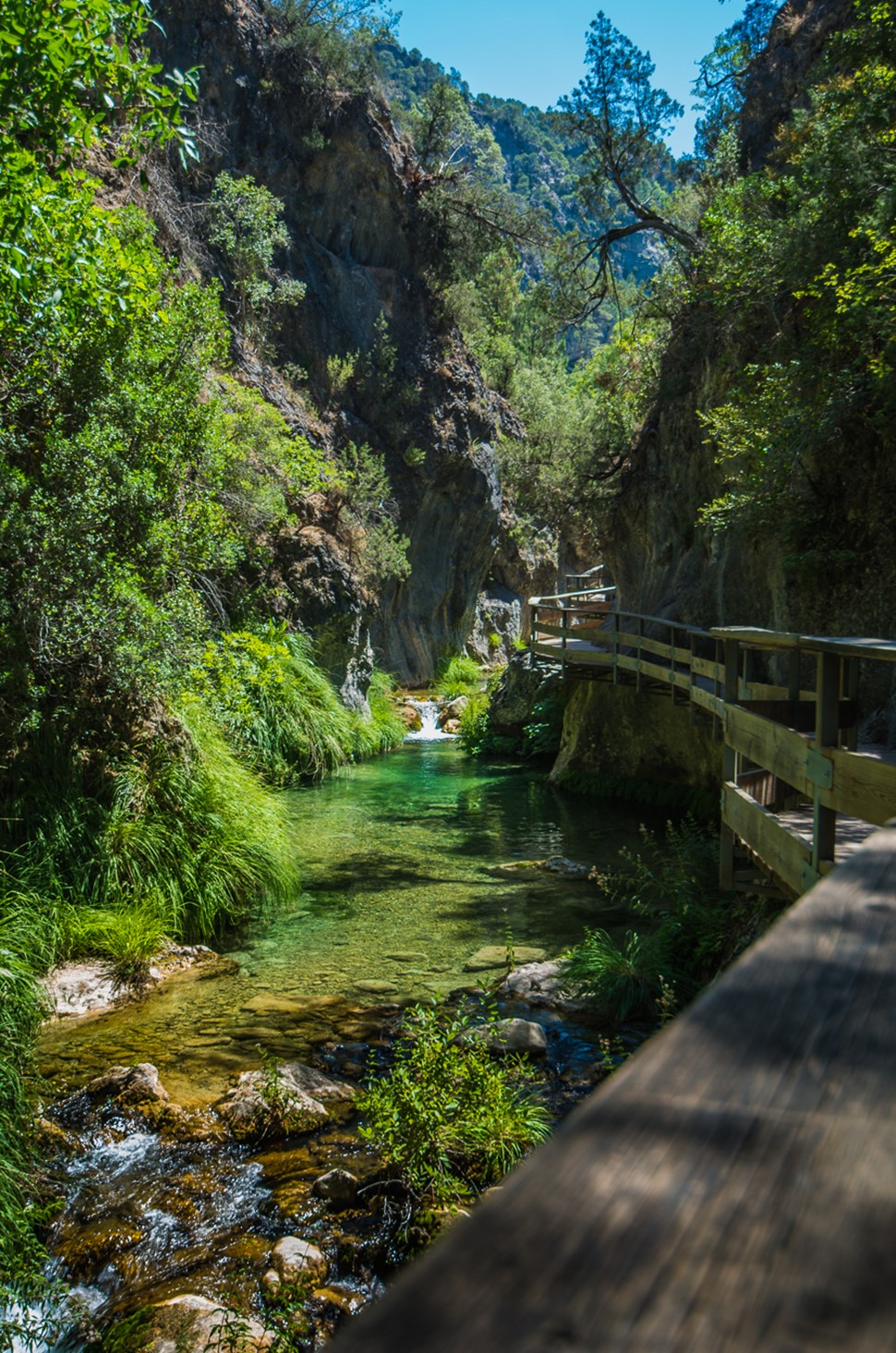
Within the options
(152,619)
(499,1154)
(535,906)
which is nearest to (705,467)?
(535,906)

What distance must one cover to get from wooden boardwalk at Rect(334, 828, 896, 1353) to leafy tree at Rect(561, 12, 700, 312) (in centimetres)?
1873

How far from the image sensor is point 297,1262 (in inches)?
156

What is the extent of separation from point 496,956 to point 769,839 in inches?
130

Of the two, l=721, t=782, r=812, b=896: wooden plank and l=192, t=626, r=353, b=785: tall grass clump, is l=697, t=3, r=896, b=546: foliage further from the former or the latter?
l=192, t=626, r=353, b=785: tall grass clump

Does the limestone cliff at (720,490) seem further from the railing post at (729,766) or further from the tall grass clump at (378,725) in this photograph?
the tall grass clump at (378,725)

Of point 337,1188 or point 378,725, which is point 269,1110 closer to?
point 337,1188

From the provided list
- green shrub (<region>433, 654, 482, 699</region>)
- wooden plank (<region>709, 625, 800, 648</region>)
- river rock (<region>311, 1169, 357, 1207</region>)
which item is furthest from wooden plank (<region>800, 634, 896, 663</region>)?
green shrub (<region>433, 654, 482, 699</region>)

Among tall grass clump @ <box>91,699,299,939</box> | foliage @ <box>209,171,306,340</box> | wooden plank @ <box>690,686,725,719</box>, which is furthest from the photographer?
foliage @ <box>209,171,306,340</box>

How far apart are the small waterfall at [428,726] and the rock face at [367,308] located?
2.27m

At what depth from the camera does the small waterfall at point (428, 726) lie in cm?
2297

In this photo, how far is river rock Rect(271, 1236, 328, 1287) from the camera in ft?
12.8

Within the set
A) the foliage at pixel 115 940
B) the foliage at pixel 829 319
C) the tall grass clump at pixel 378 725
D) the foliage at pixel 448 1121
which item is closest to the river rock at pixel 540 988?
the foliage at pixel 448 1121

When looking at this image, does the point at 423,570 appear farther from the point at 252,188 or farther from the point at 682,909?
the point at 682,909

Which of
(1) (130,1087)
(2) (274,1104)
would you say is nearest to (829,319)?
(2) (274,1104)
